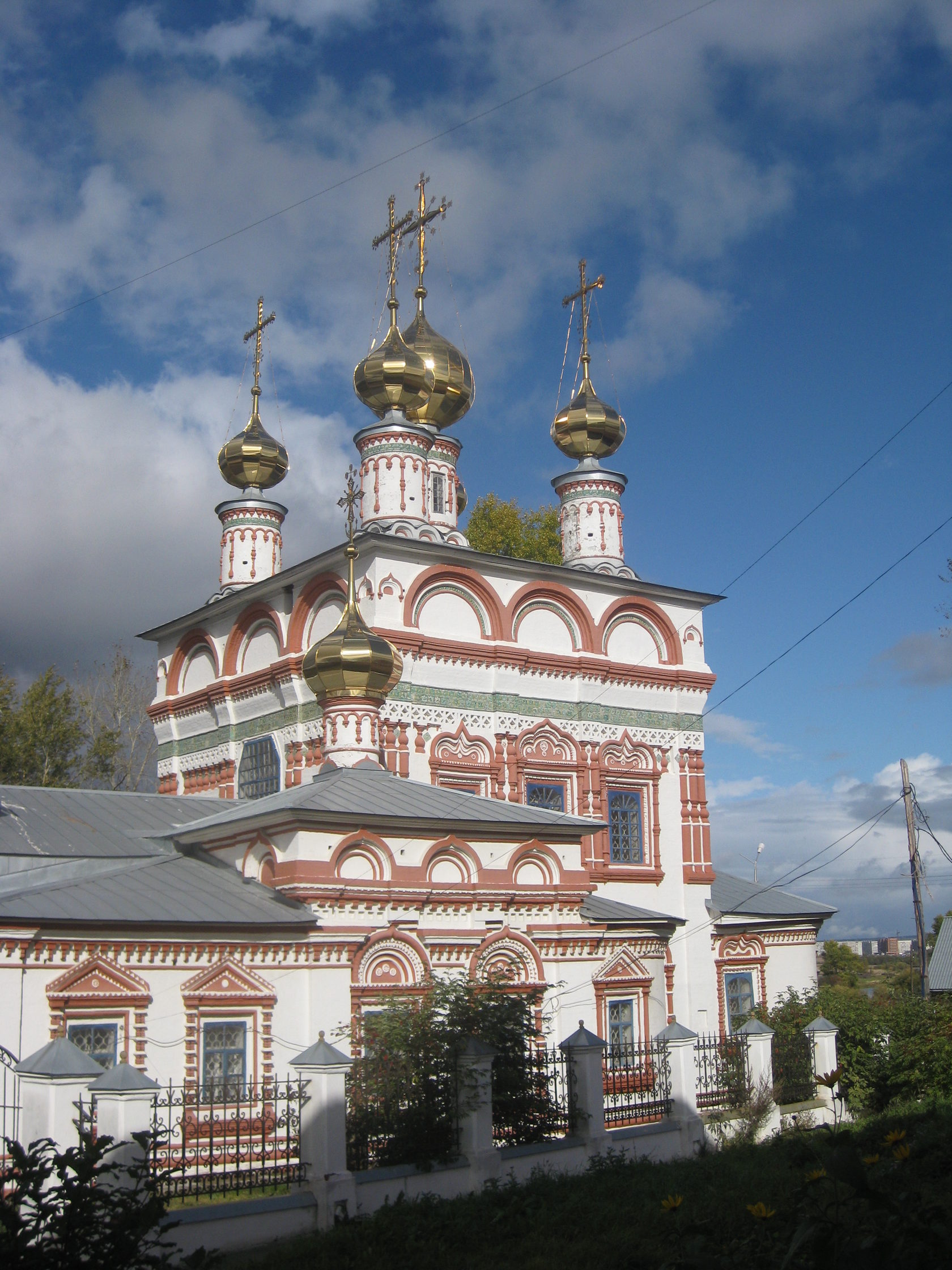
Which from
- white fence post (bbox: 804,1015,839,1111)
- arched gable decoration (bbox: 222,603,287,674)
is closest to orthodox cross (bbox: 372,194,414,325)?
arched gable decoration (bbox: 222,603,287,674)

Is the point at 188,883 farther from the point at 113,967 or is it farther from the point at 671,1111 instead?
the point at 671,1111

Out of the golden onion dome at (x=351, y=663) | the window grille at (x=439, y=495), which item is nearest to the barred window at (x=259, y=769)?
the golden onion dome at (x=351, y=663)

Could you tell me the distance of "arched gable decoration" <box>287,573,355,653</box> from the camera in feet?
46.0

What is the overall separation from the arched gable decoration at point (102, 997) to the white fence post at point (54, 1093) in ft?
8.03

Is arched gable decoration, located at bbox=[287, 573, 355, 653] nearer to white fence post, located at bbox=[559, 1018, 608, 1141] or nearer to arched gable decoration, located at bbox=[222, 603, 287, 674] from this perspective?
arched gable decoration, located at bbox=[222, 603, 287, 674]

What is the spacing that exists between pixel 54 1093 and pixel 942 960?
20.3 meters

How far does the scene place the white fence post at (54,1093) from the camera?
611 cm

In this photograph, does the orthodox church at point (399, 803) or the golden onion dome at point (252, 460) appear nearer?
the orthodox church at point (399, 803)

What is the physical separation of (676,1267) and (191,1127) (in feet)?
18.1

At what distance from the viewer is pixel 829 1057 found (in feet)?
36.9

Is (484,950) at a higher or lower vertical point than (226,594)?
lower

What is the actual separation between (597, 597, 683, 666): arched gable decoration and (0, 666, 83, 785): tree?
10.7 m

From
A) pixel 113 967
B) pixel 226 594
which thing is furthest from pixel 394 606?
pixel 113 967

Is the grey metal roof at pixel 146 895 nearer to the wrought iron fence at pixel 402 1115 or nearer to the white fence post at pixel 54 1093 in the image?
the wrought iron fence at pixel 402 1115
